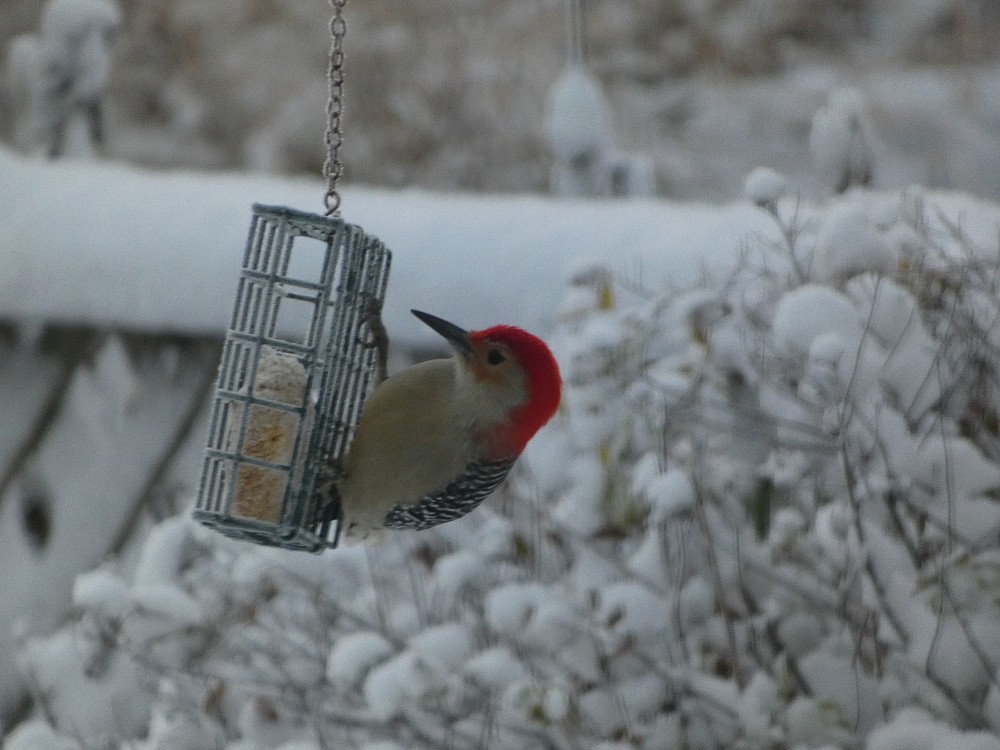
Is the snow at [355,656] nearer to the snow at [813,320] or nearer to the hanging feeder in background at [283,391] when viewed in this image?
the hanging feeder in background at [283,391]

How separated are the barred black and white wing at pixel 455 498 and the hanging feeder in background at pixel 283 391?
6.9 inches

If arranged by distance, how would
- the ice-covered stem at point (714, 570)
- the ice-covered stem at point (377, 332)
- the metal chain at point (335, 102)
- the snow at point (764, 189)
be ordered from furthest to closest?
the ice-covered stem at point (714, 570) < the ice-covered stem at point (377, 332) < the snow at point (764, 189) < the metal chain at point (335, 102)

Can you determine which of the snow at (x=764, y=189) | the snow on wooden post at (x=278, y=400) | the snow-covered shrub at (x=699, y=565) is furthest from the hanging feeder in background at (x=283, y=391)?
the snow at (x=764, y=189)

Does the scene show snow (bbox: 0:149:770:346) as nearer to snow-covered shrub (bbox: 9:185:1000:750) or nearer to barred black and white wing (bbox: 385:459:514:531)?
snow-covered shrub (bbox: 9:185:1000:750)

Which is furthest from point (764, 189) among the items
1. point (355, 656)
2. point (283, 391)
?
point (355, 656)

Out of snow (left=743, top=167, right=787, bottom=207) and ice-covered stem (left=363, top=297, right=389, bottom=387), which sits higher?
snow (left=743, top=167, right=787, bottom=207)

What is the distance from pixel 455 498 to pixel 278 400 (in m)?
0.42

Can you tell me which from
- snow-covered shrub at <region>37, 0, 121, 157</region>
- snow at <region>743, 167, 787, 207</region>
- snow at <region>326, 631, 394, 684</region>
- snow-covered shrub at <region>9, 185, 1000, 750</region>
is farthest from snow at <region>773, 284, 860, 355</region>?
snow-covered shrub at <region>37, 0, 121, 157</region>

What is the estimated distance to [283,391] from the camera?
2.64 meters

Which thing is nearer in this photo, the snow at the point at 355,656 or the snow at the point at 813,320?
the snow at the point at 813,320

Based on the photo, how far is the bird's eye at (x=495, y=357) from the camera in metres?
2.62

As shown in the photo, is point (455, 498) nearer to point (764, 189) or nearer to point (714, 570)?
point (714, 570)

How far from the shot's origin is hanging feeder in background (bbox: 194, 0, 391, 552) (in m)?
2.52

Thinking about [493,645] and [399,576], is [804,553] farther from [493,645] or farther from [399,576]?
[399,576]
